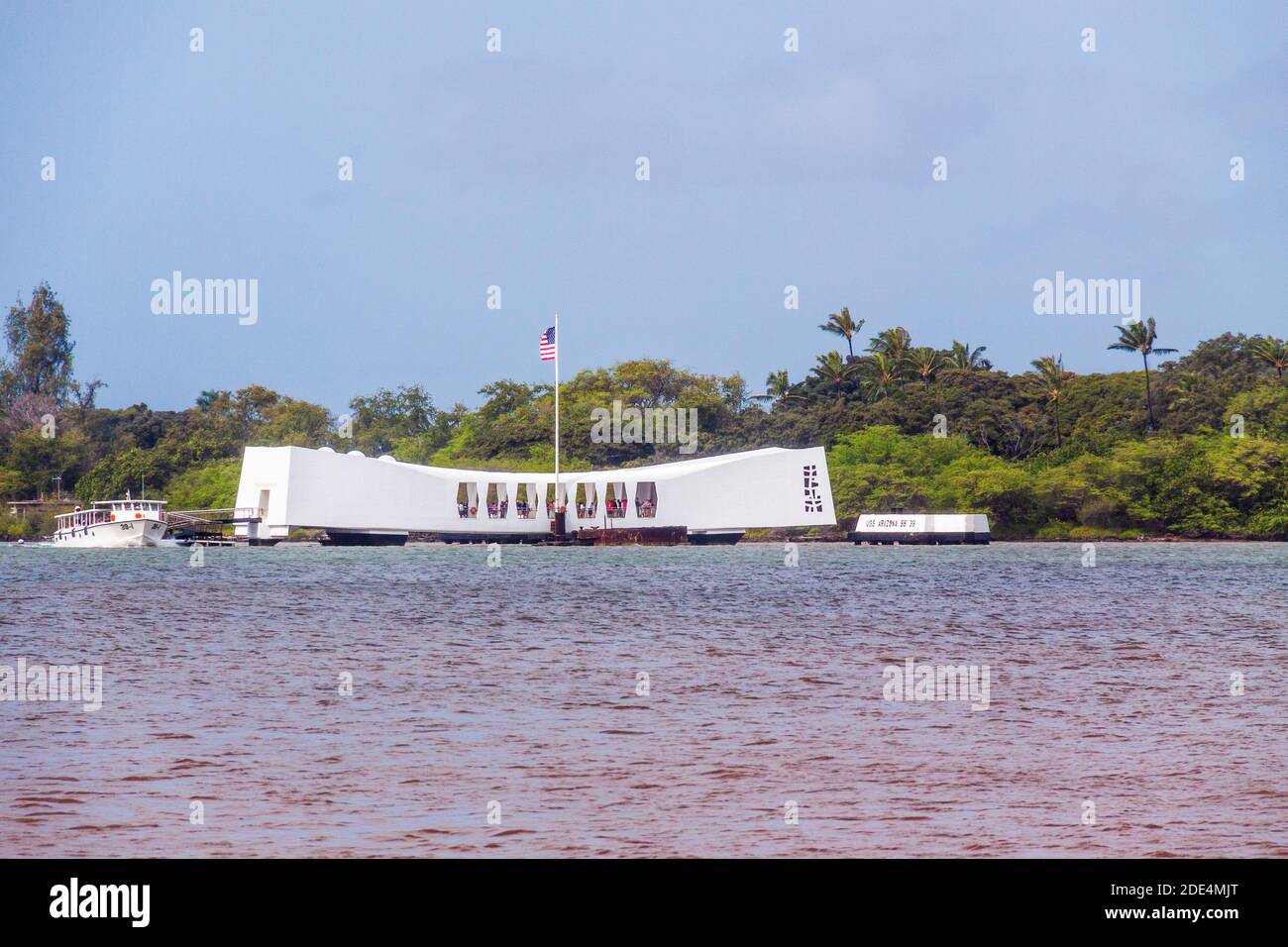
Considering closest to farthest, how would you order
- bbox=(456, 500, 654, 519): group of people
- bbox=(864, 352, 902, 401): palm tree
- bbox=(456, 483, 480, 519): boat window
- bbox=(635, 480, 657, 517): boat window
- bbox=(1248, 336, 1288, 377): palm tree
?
bbox=(456, 483, 480, 519): boat window → bbox=(456, 500, 654, 519): group of people → bbox=(635, 480, 657, 517): boat window → bbox=(1248, 336, 1288, 377): palm tree → bbox=(864, 352, 902, 401): palm tree

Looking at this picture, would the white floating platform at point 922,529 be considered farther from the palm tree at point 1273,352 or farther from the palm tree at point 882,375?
the palm tree at point 1273,352

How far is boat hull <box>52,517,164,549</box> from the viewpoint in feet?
234

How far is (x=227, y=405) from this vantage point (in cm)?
11112

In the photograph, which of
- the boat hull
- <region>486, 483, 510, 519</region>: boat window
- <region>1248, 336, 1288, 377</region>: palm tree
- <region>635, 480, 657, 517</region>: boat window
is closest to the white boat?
the boat hull

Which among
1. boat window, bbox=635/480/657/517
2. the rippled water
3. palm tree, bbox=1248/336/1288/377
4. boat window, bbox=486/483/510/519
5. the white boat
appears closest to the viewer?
the rippled water

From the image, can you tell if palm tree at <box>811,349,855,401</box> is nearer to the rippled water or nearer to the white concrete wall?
the white concrete wall

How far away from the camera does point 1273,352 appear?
91.5 m

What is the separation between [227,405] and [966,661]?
3813 inches

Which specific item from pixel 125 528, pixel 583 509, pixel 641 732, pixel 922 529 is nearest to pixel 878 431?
pixel 922 529

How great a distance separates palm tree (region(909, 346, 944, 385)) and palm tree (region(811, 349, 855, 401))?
4.31 metres

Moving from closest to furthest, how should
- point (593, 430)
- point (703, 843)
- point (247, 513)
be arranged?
1. point (703, 843)
2. point (247, 513)
3. point (593, 430)

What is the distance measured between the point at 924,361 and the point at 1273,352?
2134 centimetres
